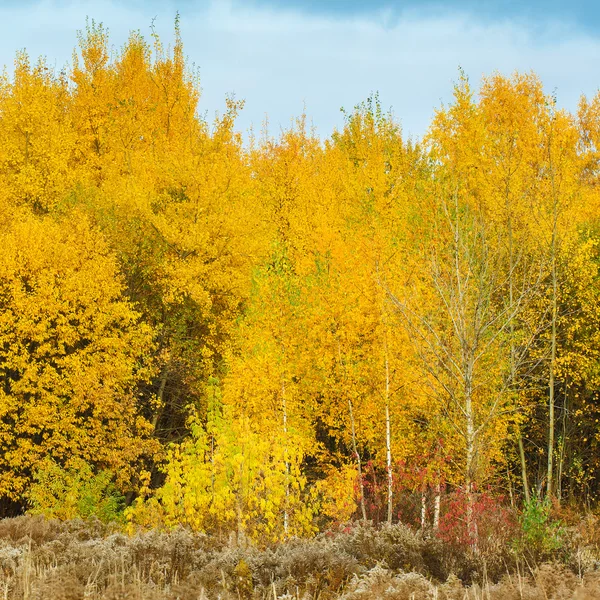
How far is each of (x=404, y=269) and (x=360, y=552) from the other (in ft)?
29.1

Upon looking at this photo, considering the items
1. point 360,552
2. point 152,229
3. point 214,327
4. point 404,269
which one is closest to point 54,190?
point 152,229

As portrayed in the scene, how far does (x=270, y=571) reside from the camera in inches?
283

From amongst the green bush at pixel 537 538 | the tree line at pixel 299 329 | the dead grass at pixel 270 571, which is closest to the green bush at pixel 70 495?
the tree line at pixel 299 329

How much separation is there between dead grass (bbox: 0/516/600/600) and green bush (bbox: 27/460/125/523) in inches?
237

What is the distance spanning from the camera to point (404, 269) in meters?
16.5

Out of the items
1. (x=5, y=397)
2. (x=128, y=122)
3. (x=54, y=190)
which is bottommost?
(x=5, y=397)

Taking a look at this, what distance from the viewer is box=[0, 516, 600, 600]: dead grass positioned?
20.0ft

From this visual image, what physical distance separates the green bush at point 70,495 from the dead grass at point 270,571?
602 centimetres

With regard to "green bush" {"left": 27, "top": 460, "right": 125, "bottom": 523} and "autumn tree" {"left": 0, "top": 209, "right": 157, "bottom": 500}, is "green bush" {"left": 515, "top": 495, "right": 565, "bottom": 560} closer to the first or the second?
"green bush" {"left": 27, "top": 460, "right": 125, "bottom": 523}

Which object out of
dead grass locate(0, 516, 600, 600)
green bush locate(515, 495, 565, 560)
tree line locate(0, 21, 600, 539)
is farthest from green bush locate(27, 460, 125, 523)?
green bush locate(515, 495, 565, 560)

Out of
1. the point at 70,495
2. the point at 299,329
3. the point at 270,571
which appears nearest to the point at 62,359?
the point at 70,495

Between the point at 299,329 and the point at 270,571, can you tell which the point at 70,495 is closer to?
the point at 299,329

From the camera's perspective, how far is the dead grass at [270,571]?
6.09 m

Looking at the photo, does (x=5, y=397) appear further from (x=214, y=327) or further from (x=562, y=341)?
(x=562, y=341)
